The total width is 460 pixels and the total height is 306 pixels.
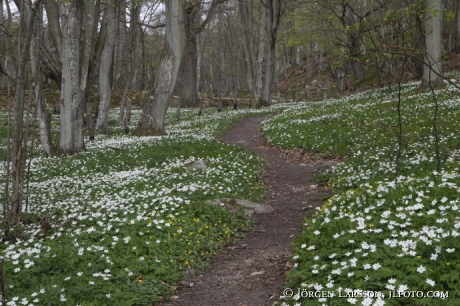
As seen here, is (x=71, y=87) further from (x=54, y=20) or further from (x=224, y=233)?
(x=224, y=233)

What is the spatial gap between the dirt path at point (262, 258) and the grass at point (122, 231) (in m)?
0.30

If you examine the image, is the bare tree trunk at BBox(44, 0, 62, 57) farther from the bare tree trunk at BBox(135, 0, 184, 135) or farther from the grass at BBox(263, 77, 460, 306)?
the grass at BBox(263, 77, 460, 306)

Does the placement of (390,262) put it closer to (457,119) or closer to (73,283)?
(73,283)

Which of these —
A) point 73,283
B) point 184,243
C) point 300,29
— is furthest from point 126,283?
point 300,29

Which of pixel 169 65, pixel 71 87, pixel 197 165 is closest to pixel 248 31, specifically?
pixel 169 65

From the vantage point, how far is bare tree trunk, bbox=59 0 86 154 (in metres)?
15.7

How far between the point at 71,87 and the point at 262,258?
1247 centimetres

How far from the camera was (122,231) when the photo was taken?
727cm

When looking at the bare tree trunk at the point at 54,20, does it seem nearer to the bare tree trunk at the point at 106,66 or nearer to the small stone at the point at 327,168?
the bare tree trunk at the point at 106,66

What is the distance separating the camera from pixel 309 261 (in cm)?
562

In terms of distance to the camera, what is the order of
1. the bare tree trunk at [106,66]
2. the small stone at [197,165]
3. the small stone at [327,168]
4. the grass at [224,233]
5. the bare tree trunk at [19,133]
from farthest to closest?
the bare tree trunk at [106,66] → the small stone at [197,165] → the small stone at [327,168] → the bare tree trunk at [19,133] → the grass at [224,233]

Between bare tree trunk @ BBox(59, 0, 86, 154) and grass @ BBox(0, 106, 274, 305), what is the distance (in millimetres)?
3081

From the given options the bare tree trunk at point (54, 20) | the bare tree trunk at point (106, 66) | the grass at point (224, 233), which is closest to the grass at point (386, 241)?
the grass at point (224, 233)

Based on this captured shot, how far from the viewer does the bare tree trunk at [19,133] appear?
6621 millimetres
